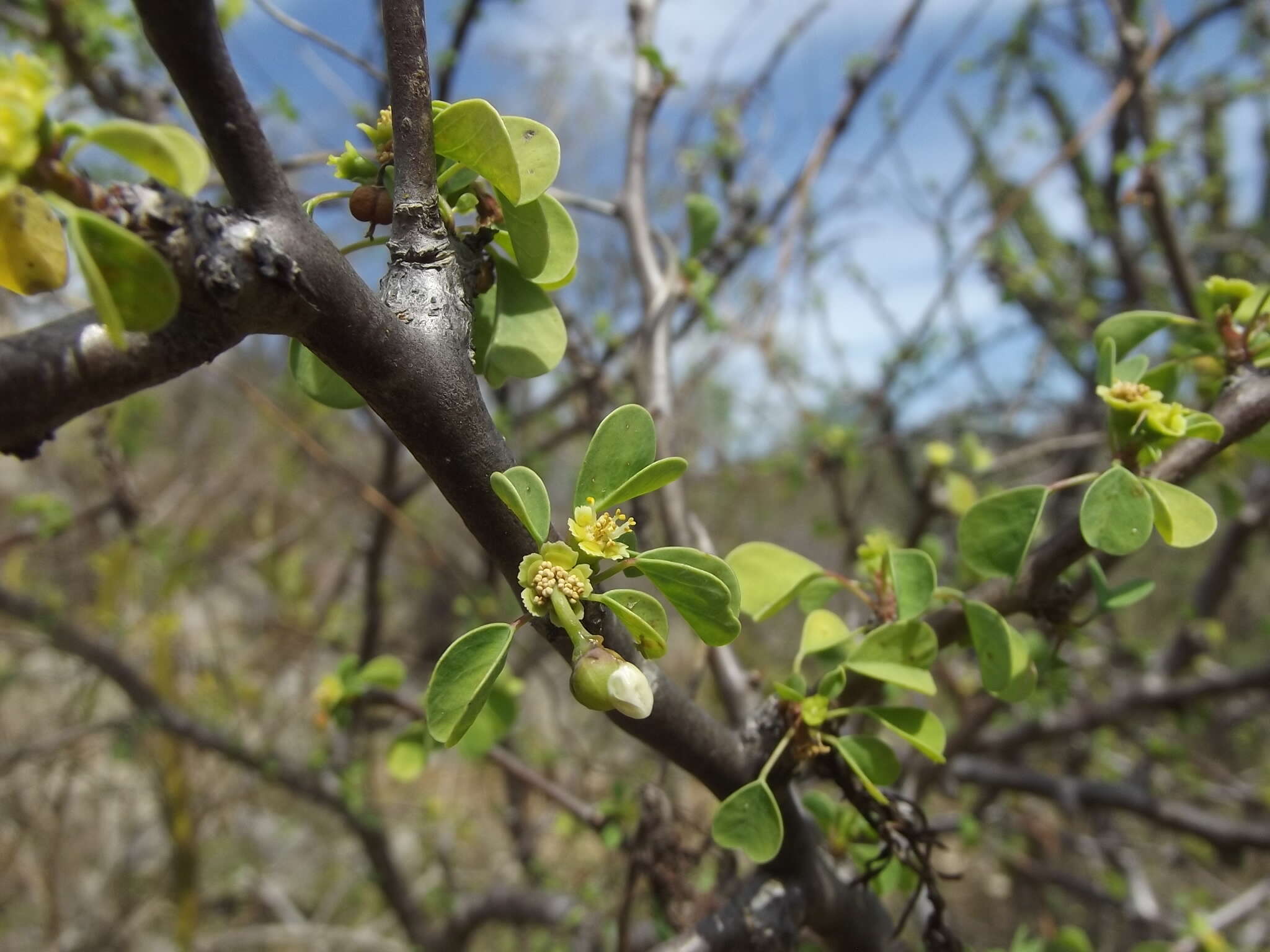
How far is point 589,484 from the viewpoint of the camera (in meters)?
0.58

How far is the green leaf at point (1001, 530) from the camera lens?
2.33 ft

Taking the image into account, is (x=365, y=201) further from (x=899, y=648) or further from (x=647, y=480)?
(x=899, y=648)

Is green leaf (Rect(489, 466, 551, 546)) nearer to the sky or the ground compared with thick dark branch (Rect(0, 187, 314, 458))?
nearer to the ground

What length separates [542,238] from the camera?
1.93ft

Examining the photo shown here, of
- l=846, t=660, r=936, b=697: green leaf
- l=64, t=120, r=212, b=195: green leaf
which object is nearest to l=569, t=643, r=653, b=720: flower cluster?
l=846, t=660, r=936, b=697: green leaf

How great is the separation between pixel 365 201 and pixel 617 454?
10.4 inches

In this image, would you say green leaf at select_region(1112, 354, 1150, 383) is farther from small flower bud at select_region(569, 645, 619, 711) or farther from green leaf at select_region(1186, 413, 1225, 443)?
small flower bud at select_region(569, 645, 619, 711)

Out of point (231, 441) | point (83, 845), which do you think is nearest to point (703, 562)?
point (83, 845)

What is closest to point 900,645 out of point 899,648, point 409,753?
point 899,648

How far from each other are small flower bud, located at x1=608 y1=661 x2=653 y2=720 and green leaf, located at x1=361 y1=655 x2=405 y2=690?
66 cm

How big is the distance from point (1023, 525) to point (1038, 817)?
2428mm

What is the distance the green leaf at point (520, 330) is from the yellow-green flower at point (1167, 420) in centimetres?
53

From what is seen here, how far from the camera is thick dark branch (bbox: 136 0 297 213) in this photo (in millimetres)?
374

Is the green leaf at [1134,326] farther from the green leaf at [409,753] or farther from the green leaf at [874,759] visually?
the green leaf at [409,753]
